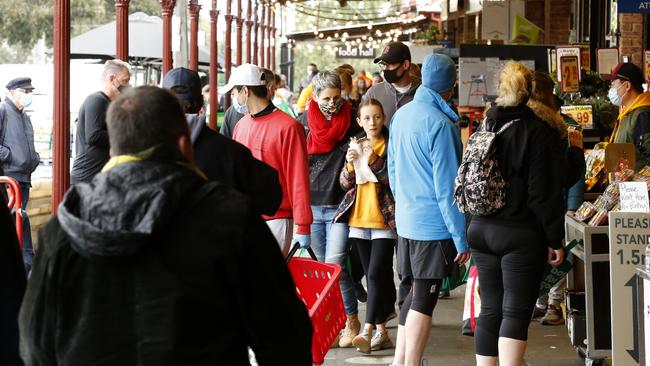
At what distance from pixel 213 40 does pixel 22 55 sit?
23.6m

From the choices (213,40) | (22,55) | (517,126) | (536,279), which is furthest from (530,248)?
(22,55)

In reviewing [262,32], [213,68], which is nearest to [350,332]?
[213,68]

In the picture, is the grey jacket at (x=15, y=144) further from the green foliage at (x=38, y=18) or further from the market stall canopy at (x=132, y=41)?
the green foliage at (x=38, y=18)

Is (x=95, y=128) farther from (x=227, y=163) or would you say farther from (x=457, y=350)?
(x=227, y=163)

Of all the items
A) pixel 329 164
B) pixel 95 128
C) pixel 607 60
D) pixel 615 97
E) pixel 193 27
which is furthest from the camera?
pixel 193 27

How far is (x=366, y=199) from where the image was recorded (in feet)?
25.4

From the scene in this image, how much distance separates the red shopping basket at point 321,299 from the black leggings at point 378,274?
8.21 ft

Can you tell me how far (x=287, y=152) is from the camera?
6.46 m

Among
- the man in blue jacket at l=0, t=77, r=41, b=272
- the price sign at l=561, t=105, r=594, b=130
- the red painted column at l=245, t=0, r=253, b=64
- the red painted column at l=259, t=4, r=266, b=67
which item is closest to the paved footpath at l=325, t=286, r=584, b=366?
the price sign at l=561, t=105, r=594, b=130

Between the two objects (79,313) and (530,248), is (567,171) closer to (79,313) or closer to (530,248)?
(530,248)

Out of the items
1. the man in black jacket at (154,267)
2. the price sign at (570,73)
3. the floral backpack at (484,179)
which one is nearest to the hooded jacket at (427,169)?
the floral backpack at (484,179)

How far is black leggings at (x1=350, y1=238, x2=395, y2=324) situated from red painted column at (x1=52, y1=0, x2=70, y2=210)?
231 cm

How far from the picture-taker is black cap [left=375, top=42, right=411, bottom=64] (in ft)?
25.9

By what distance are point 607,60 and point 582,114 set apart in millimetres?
2969
